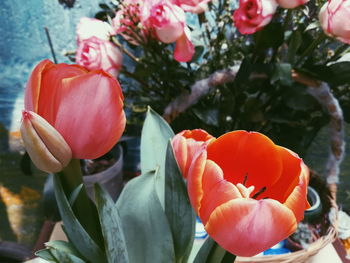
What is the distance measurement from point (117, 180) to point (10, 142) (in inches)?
Answer: 13.7

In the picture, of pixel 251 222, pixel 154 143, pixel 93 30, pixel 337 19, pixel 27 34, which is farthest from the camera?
pixel 27 34

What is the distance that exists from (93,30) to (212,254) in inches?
15.8

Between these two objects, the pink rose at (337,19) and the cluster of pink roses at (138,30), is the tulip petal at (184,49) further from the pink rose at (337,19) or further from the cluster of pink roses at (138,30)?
the pink rose at (337,19)

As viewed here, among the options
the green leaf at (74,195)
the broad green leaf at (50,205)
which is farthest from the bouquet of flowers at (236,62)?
the green leaf at (74,195)

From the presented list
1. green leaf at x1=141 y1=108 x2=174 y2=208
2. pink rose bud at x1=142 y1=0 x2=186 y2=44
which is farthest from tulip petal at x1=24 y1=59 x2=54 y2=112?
pink rose bud at x1=142 y1=0 x2=186 y2=44

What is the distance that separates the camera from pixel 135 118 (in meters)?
0.66

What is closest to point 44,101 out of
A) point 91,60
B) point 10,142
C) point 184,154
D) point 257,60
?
point 184,154

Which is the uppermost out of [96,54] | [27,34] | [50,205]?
[96,54]

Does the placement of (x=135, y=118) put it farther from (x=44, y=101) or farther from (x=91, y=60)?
(x=44, y=101)

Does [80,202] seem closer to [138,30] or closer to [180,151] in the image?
[180,151]

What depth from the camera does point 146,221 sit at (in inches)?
9.7

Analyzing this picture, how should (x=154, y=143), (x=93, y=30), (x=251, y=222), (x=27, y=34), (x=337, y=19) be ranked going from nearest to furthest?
(x=251, y=222) → (x=154, y=143) → (x=337, y=19) → (x=93, y=30) → (x=27, y=34)

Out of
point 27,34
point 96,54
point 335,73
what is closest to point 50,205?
point 96,54

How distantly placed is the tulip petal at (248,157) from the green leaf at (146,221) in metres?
0.05
